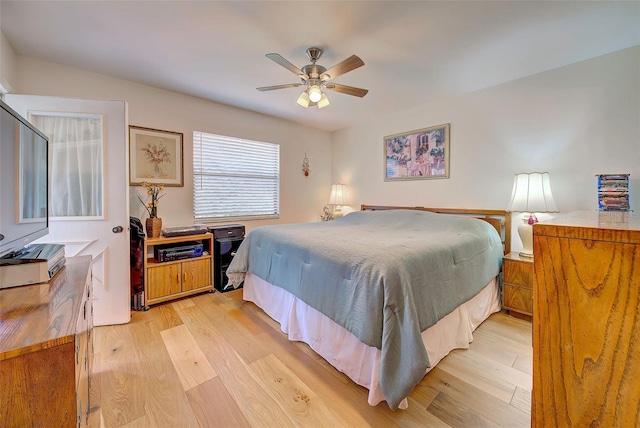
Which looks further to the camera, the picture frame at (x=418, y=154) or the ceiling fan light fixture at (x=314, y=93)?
the picture frame at (x=418, y=154)

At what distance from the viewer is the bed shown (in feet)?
4.44

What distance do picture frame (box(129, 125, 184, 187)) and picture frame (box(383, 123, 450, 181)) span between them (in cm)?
291

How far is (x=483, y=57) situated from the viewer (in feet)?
7.51

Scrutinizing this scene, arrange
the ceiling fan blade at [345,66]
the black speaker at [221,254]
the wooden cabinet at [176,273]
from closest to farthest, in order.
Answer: the ceiling fan blade at [345,66], the wooden cabinet at [176,273], the black speaker at [221,254]

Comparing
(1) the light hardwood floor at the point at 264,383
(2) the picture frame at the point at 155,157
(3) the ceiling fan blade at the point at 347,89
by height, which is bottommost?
(1) the light hardwood floor at the point at 264,383

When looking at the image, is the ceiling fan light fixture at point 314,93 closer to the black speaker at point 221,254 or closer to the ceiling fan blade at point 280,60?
the ceiling fan blade at point 280,60

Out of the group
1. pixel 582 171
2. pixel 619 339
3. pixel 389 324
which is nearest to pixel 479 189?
pixel 582 171

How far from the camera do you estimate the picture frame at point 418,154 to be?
10.8ft

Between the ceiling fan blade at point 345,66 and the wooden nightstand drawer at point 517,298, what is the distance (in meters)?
2.45

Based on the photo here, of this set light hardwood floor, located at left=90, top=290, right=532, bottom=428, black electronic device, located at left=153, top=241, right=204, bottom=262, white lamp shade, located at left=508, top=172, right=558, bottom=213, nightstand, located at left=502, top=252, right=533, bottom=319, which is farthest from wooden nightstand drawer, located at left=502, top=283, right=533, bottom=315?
black electronic device, located at left=153, top=241, right=204, bottom=262

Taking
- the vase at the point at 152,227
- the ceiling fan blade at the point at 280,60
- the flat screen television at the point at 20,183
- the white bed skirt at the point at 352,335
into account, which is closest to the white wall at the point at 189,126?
the vase at the point at 152,227

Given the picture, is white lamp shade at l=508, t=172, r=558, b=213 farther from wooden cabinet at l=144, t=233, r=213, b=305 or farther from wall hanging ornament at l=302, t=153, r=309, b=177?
wooden cabinet at l=144, t=233, r=213, b=305

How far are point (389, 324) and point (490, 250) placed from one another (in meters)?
1.68

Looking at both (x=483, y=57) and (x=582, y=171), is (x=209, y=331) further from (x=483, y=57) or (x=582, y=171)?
(x=582, y=171)
